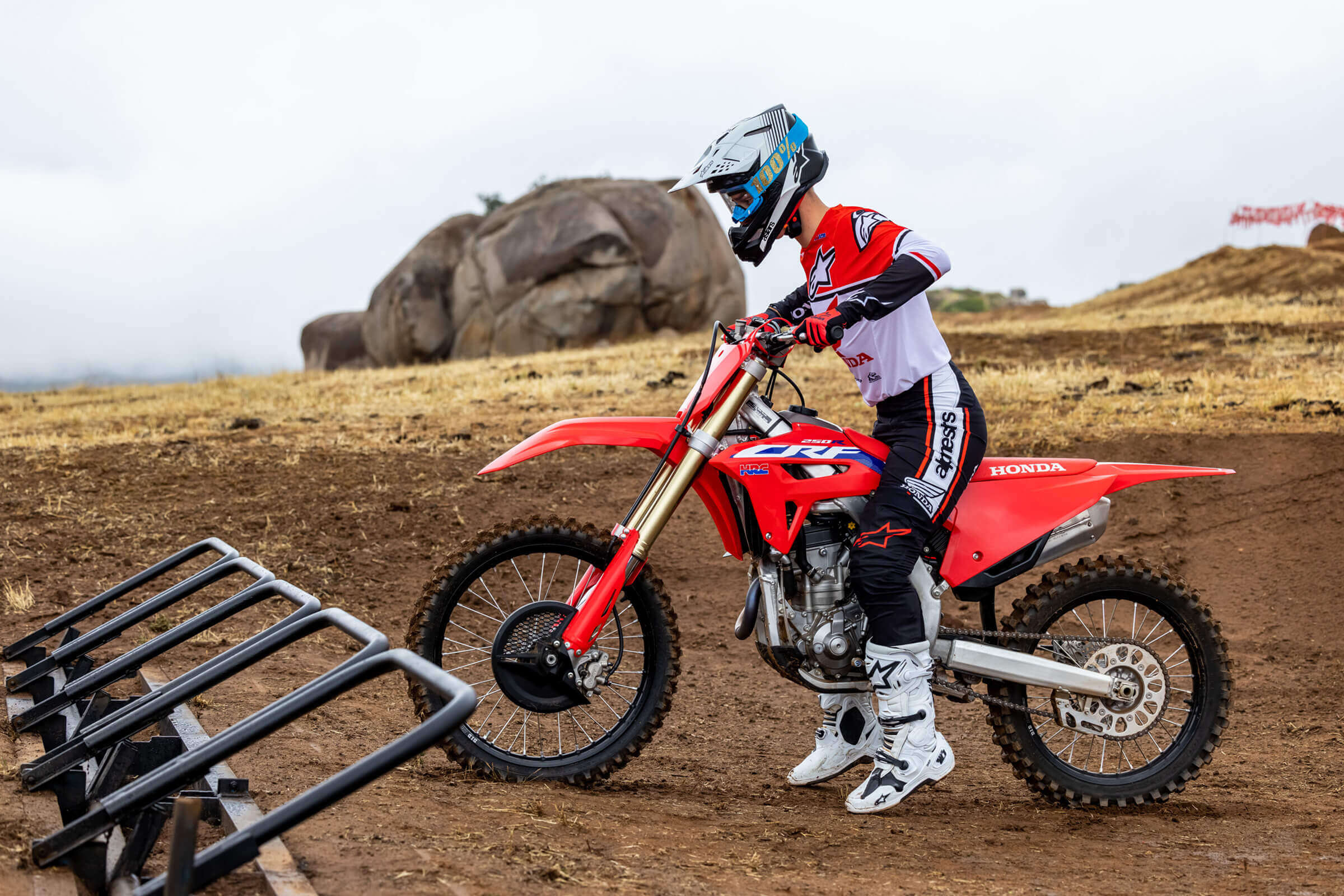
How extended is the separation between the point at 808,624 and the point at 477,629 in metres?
3.18

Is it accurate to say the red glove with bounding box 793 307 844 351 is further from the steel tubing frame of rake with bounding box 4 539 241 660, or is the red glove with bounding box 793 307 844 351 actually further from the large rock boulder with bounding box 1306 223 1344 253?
the large rock boulder with bounding box 1306 223 1344 253

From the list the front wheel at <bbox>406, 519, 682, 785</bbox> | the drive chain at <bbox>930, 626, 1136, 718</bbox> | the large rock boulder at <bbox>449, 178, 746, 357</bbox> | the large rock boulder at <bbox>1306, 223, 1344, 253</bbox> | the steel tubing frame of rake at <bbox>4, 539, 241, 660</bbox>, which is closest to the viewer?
the front wheel at <bbox>406, 519, 682, 785</bbox>

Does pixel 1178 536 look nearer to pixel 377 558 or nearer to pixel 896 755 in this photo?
pixel 896 755

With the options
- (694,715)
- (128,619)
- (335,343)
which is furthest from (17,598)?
(335,343)

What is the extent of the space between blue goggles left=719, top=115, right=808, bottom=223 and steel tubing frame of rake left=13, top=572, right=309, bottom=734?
2.07 metres

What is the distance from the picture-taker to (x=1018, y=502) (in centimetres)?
464

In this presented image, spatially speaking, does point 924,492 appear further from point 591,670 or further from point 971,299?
point 971,299

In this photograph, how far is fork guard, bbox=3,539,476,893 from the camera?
2.71m

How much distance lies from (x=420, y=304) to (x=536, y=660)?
20.8 metres

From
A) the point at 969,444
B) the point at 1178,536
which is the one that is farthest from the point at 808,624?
the point at 1178,536

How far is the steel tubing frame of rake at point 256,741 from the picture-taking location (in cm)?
268

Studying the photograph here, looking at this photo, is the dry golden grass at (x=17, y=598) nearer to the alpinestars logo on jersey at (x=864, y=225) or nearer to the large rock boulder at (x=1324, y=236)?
the alpinestars logo on jersey at (x=864, y=225)

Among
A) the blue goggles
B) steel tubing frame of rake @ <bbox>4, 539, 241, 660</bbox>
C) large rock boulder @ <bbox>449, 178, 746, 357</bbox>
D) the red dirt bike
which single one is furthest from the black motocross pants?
large rock boulder @ <bbox>449, 178, 746, 357</bbox>

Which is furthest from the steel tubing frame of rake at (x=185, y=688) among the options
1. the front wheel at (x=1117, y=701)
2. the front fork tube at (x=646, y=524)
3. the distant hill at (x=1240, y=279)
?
the distant hill at (x=1240, y=279)
